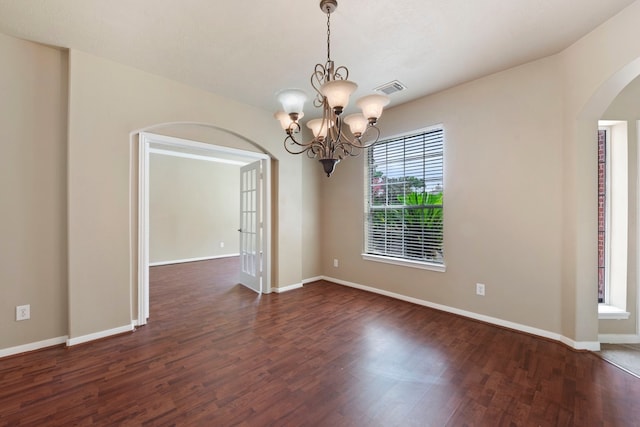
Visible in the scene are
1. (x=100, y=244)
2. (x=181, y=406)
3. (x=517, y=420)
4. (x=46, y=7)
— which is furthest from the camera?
(x=100, y=244)

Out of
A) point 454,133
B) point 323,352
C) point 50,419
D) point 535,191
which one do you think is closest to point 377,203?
point 454,133

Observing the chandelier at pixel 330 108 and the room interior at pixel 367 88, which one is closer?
the chandelier at pixel 330 108

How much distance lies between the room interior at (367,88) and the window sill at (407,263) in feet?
0.40

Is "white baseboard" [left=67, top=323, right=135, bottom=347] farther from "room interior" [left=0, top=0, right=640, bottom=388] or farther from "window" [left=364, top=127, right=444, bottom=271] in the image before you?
"window" [left=364, top=127, right=444, bottom=271]

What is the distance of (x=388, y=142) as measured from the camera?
157 inches

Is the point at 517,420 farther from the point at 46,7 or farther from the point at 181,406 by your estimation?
the point at 46,7

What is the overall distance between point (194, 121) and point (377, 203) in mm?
2746

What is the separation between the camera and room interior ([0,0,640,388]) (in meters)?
2.17

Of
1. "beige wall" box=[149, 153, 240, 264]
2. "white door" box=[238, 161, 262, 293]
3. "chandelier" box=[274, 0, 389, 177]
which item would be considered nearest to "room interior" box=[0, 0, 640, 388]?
"chandelier" box=[274, 0, 389, 177]

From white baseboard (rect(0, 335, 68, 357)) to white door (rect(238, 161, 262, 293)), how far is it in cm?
222

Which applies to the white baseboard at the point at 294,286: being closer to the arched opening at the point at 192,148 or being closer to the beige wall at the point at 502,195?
the arched opening at the point at 192,148

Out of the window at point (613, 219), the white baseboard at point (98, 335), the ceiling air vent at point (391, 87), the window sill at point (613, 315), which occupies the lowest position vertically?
the white baseboard at point (98, 335)

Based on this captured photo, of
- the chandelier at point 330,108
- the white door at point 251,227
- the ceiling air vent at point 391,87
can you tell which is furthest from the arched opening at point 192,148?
the ceiling air vent at point 391,87

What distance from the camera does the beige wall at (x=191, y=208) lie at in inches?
251
